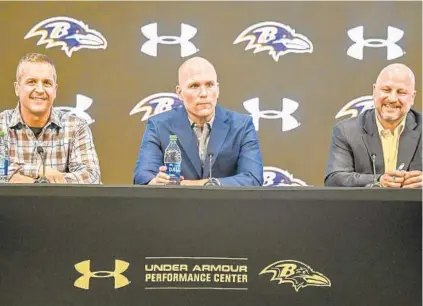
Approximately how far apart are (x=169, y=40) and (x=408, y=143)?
1641mm

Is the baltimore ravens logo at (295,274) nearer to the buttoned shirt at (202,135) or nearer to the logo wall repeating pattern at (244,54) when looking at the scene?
the buttoned shirt at (202,135)

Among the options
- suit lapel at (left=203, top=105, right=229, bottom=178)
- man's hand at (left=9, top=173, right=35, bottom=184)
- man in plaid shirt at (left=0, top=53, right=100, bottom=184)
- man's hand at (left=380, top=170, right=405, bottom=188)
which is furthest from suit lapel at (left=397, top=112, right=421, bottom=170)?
man's hand at (left=9, top=173, right=35, bottom=184)

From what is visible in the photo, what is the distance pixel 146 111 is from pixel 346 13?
1.38m

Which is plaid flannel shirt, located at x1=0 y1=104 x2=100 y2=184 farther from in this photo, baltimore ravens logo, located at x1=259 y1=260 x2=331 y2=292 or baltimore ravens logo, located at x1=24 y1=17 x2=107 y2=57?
baltimore ravens logo, located at x1=259 y1=260 x2=331 y2=292

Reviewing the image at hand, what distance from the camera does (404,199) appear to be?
1800 millimetres

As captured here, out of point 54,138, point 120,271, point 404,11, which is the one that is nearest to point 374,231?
point 120,271

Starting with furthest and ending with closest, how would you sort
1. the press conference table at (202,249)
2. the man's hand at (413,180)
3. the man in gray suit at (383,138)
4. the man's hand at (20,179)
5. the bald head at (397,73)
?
the bald head at (397,73) → the man in gray suit at (383,138) → the man's hand at (20,179) → the man's hand at (413,180) → the press conference table at (202,249)

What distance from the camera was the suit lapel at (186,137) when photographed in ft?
8.82

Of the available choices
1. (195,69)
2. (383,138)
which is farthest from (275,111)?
(383,138)

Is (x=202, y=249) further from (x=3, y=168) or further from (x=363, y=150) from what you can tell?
(x=363, y=150)

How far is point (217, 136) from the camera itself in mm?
2750

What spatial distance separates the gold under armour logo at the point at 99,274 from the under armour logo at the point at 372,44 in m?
2.37

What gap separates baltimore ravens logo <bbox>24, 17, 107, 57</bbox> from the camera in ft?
12.1

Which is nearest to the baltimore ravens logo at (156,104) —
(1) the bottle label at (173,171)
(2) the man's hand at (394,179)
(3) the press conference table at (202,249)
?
(1) the bottle label at (173,171)
